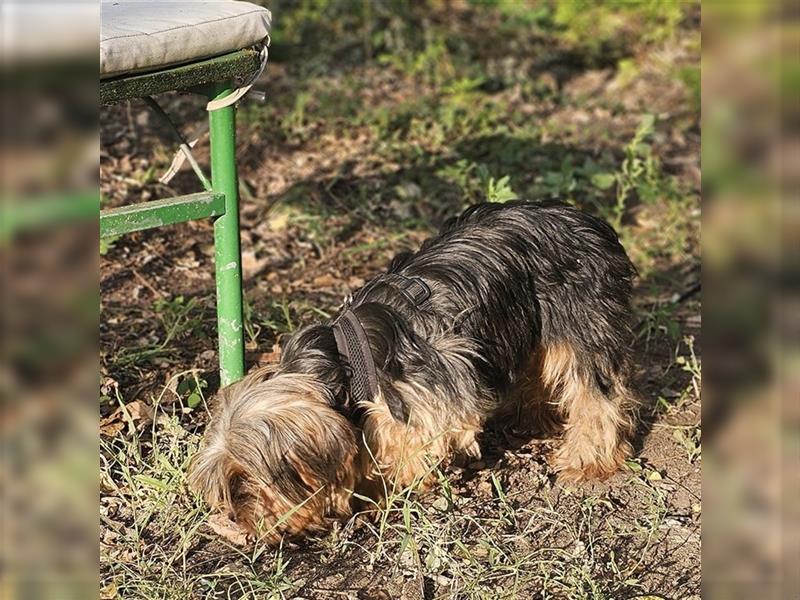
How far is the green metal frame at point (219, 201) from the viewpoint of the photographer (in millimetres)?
3195

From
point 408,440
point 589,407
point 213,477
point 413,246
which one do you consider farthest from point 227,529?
point 413,246

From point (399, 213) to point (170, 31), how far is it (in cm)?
302

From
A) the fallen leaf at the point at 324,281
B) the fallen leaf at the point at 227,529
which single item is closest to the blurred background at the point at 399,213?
the fallen leaf at the point at 324,281

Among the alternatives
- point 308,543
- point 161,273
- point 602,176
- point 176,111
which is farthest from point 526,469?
point 176,111

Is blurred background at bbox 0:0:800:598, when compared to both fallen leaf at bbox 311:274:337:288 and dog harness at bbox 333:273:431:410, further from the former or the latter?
dog harness at bbox 333:273:431:410

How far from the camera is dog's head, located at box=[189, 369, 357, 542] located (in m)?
3.02

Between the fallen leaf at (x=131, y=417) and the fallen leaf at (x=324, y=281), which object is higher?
the fallen leaf at (x=131, y=417)

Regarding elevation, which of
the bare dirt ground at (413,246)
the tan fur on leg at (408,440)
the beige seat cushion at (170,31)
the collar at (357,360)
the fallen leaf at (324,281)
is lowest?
the fallen leaf at (324,281)

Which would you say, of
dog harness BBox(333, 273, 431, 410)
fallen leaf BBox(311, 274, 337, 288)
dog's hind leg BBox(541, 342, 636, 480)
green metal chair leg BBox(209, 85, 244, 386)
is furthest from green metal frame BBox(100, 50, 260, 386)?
fallen leaf BBox(311, 274, 337, 288)

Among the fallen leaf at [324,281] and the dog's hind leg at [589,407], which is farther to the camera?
the fallen leaf at [324,281]

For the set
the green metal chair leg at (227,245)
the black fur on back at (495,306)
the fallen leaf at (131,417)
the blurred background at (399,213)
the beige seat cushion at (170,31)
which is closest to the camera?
the blurred background at (399,213)

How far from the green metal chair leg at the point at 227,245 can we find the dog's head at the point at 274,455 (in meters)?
0.62

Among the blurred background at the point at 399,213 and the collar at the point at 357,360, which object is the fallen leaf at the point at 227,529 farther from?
the collar at the point at 357,360
